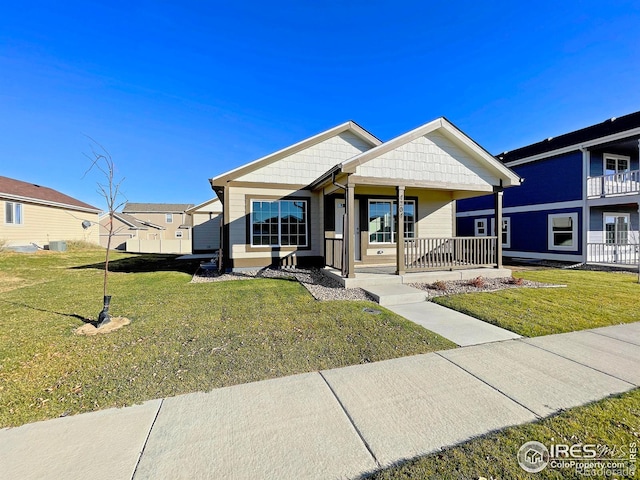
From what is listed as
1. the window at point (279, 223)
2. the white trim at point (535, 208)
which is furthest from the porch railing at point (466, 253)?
the white trim at point (535, 208)

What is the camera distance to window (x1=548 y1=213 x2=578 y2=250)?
1332 centimetres

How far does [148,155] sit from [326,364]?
59.4 feet

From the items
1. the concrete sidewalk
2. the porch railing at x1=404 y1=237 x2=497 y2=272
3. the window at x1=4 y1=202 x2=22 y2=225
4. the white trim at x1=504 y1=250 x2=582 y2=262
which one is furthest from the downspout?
the window at x1=4 y1=202 x2=22 y2=225

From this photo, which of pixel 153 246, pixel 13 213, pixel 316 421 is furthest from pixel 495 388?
pixel 153 246

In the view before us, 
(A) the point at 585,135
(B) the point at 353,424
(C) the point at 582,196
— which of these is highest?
(A) the point at 585,135

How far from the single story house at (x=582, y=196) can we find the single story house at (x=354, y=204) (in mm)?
7041

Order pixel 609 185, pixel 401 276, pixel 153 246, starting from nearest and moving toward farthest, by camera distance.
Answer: pixel 401 276, pixel 609 185, pixel 153 246

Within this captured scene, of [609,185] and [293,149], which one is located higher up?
[293,149]

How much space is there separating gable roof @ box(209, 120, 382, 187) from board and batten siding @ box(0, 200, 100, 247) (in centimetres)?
1215

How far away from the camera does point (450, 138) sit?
8375mm

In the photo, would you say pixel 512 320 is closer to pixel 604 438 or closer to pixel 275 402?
pixel 604 438

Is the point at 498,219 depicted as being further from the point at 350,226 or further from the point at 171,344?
the point at 171,344

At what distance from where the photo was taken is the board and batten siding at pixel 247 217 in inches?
396

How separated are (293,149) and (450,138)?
18.1 feet
